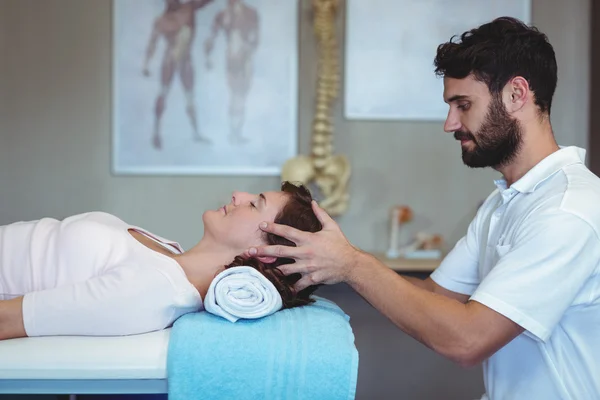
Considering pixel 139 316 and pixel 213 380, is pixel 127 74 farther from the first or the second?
pixel 213 380

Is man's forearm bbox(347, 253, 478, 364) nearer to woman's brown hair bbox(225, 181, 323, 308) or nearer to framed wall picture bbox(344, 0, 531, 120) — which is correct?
woman's brown hair bbox(225, 181, 323, 308)

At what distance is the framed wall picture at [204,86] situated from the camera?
2617mm

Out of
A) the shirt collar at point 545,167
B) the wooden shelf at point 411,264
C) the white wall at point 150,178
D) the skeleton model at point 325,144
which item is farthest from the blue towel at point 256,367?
the white wall at point 150,178

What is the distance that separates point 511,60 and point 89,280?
0.99m

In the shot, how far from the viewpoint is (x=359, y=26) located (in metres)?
2.62

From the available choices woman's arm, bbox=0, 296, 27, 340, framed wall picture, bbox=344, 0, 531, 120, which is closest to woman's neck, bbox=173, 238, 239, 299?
woman's arm, bbox=0, 296, 27, 340

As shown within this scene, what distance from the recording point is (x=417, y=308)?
3.95 feet

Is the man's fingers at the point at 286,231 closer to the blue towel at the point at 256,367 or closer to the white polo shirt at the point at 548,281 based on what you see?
the blue towel at the point at 256,367

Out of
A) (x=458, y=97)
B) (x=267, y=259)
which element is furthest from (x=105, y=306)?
(x=458, y=97)

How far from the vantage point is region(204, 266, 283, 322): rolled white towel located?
1.20 m

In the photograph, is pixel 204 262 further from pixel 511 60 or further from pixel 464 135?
pixel 511 60

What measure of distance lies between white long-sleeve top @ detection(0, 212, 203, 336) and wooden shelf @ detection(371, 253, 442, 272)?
113cm

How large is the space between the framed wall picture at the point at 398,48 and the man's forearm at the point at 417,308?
1.45 metres

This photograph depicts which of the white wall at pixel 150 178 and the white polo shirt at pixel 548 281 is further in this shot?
the white wall at pixel 150 178
